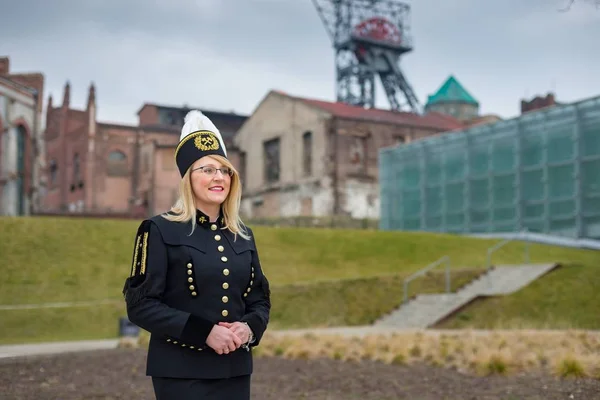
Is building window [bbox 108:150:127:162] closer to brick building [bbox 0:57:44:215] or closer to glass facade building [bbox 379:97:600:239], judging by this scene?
brick building [bbox 0:57:44:215]

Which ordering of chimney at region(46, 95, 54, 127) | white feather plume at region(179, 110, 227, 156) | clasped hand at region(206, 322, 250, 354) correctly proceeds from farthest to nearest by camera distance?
1. chimney at region(46, 95, 54, 127)
2. white feather plume at region(179, 110, 227, 156)
3. clasped hand at region(206, 322, 250, 354)

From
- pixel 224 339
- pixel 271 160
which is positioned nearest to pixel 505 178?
pixel 271 160

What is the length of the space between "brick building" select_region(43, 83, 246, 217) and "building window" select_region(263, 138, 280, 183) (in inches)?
245

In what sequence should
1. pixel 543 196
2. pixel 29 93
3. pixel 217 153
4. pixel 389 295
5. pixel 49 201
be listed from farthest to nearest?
pixel 49 201, pixel 29 93, pixel 543 196, pixel 389 295, pixel 217 153

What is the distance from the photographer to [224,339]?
10.6ft

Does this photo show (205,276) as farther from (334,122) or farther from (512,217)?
(334,122)

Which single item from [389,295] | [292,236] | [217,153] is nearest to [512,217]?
[292,236]

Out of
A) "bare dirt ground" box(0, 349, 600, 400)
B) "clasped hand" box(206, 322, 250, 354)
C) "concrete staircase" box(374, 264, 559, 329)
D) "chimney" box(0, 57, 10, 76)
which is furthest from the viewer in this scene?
"chimney" box(0, 57, 10, 76)

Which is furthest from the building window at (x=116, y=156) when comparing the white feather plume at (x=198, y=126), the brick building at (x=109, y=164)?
the white feather plume at (x=198, y=126)

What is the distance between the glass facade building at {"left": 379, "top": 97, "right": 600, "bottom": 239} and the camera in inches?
1137

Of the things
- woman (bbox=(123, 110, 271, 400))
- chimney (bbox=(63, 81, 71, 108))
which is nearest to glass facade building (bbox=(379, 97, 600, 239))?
woman (bbox=(123, 110, 271, 400))

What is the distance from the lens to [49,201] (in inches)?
2419

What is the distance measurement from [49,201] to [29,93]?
27.2 m

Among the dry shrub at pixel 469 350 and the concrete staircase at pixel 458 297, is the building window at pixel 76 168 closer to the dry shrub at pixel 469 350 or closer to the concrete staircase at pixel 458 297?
the concrete staircase at pixel 458 297
